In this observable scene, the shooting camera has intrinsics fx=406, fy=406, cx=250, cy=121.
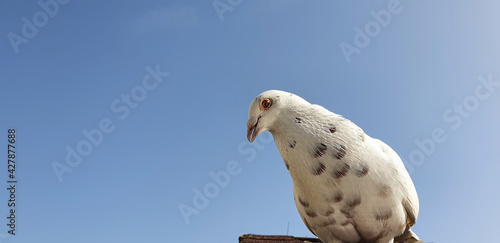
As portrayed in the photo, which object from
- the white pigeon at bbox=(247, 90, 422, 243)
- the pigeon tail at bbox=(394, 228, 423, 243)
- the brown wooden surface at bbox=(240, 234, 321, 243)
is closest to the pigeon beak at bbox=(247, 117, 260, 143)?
the white pigeon at bbox=(247, 90, 422, 243)

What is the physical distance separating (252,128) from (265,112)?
0.59ft

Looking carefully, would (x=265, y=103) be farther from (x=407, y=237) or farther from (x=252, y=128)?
(x=407, y=237)

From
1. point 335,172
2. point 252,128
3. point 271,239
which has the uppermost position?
point 252,128

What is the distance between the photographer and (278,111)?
11.7ft

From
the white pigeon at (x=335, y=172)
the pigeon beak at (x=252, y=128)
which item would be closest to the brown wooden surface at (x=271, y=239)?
the white pigeon at (x=335, y=172)

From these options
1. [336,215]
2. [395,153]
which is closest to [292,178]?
[336,215]

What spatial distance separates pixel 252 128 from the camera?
356 cm

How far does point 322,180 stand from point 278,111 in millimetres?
704

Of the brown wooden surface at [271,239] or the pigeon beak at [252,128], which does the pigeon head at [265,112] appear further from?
the brown wooden surface at [271,239]

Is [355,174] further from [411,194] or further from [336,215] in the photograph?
[411,194]

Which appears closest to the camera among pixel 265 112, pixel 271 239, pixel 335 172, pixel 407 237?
pixel 335 172

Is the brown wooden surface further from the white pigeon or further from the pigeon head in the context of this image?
the pigeon head

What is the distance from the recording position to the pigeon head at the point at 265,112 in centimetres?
354

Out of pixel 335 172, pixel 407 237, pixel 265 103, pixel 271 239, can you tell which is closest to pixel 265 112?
pixel 265 103
